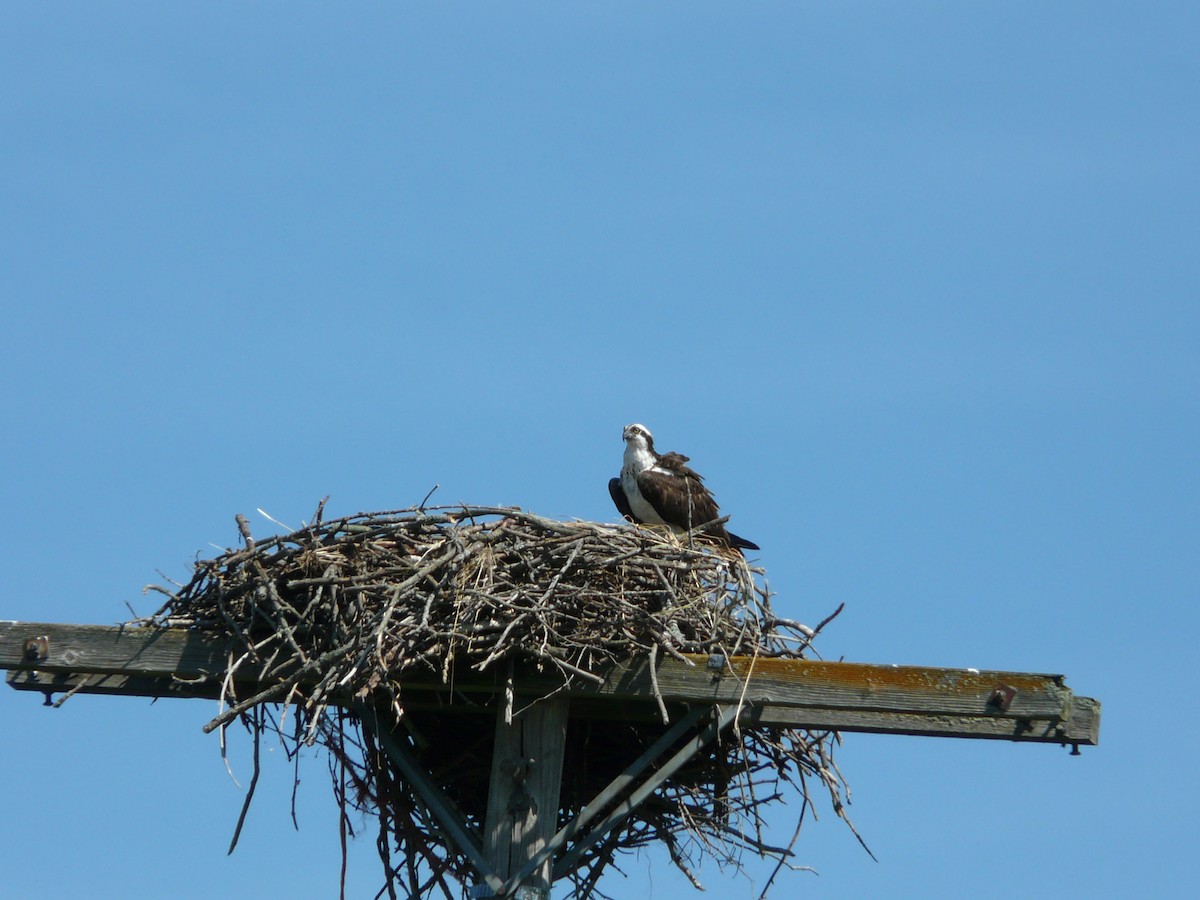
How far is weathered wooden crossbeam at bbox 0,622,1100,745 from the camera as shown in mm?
5578

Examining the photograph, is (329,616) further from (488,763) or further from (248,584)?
(488,763)

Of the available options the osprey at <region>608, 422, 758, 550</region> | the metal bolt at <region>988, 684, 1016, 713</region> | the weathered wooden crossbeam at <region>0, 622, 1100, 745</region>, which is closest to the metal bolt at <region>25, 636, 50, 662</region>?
the weathered wooden crossbeam at <region>0, 622, 1100, 745</region>

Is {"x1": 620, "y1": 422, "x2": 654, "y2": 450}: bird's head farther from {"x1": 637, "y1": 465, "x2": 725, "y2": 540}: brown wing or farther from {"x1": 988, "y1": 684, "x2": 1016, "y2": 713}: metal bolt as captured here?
{"x1": 988, "y1": 684, "x2": 1016, "y2": 713}: metal bolt

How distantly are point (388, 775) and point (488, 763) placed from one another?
449 millimetres

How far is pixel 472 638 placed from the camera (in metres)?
5.82

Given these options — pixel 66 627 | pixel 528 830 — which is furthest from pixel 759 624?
pixel 66 627

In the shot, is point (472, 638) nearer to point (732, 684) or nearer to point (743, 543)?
point (732, 684)

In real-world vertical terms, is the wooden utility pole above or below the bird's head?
below

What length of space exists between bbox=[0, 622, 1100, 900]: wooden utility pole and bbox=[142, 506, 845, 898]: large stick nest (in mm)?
84

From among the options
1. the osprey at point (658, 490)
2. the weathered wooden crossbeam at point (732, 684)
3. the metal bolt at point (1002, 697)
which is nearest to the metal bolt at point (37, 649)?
the weathered wooden crossbeam at point (732, 684)

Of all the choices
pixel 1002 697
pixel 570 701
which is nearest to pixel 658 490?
pixel 570 701

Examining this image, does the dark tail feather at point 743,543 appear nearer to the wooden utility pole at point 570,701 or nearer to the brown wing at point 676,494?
the brown wing at point 676,494

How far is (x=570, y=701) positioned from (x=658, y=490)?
417cm

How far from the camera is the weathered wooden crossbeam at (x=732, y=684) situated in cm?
558
